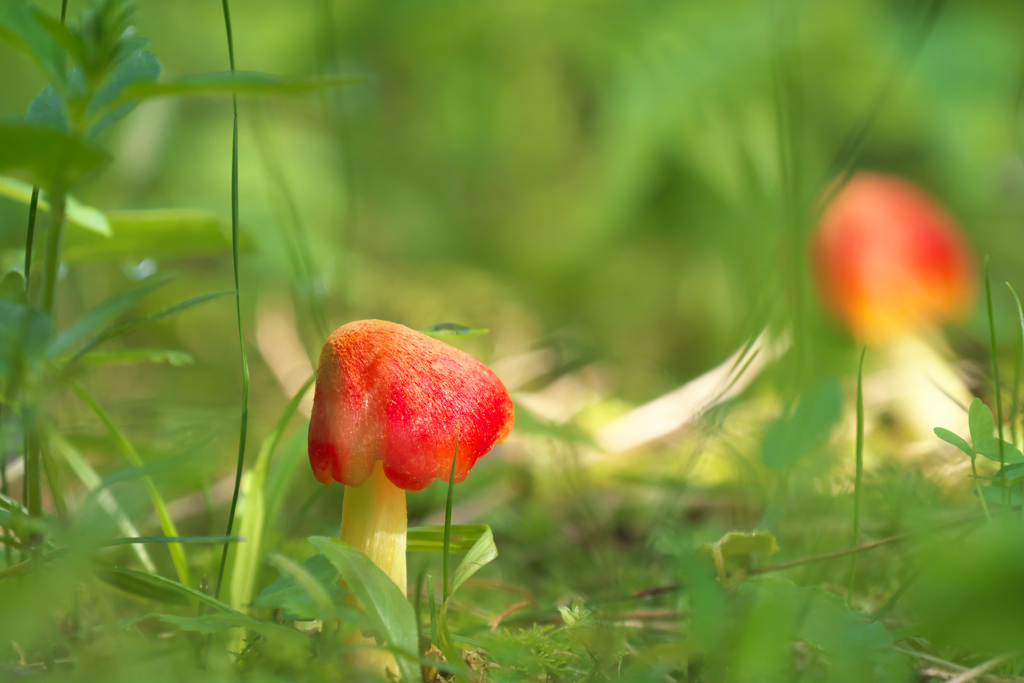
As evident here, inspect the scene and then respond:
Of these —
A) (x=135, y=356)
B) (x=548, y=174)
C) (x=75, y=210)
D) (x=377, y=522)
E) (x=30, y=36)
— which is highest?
(x=548, y=174)

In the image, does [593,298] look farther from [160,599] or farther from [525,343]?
[160,599]

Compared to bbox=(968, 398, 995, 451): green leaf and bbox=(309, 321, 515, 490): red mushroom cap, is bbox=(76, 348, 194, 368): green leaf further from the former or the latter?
bbox=(968, 398, 995, 451): green leaf

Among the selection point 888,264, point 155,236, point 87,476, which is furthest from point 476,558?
point 888,264

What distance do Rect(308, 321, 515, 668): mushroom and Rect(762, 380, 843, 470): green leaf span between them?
479 mm

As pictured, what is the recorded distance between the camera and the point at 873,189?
295cm

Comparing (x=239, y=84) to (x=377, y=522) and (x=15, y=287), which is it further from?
(x=377, y=522)

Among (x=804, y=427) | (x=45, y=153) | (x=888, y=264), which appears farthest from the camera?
(x=888, y=264)

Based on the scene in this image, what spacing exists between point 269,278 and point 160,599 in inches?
97.3

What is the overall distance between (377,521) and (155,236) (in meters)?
0.80

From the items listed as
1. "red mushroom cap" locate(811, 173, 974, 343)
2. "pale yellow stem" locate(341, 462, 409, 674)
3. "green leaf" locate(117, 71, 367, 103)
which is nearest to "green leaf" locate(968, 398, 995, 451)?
"pale yellow stem" locate(341, 462, 409, 674)

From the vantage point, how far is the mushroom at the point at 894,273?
275cm

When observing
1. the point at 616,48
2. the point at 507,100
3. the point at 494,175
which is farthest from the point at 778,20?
the point at 494,175

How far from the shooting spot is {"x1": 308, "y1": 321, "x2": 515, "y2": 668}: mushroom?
35.8 inches

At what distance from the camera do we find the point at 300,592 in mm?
869
